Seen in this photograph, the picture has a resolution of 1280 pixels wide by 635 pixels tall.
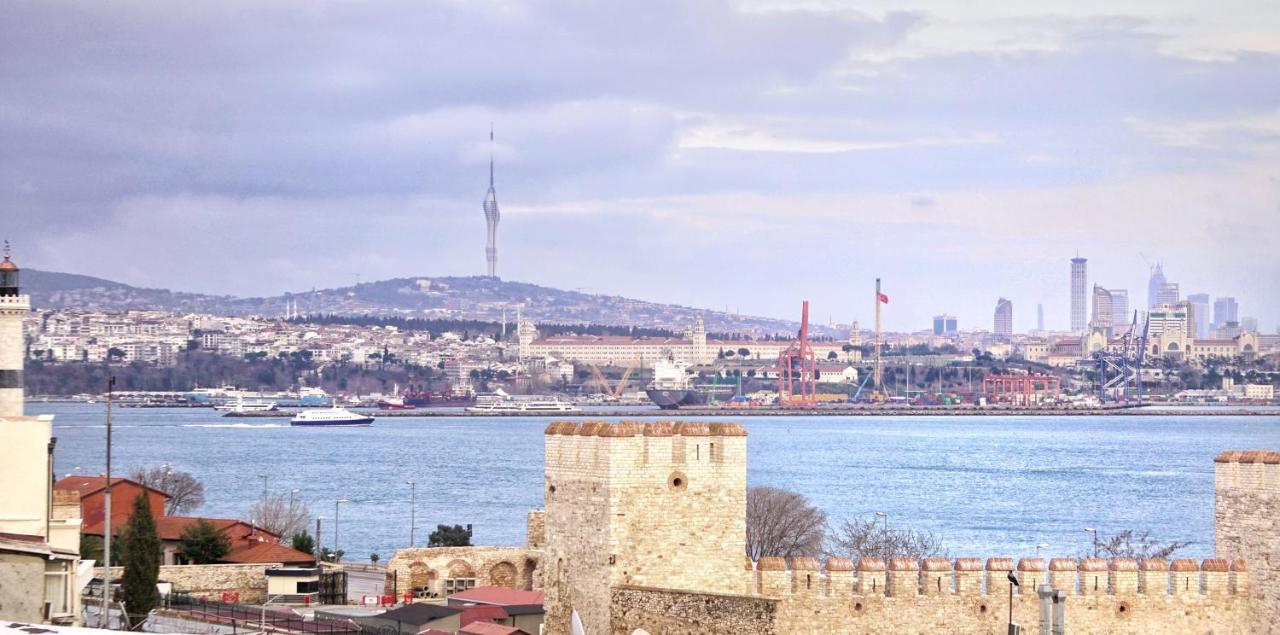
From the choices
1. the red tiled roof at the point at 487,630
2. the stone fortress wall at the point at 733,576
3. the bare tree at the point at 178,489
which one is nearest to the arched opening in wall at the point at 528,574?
the red tiled roof at the point at 487,630

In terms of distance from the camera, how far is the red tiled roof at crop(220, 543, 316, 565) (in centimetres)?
2417

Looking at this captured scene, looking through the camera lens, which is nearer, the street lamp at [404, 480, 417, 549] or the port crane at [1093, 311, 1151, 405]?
the street lamp at [404, 480, 417, 549]

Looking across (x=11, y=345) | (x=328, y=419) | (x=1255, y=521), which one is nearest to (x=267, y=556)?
(x=11, y=345)

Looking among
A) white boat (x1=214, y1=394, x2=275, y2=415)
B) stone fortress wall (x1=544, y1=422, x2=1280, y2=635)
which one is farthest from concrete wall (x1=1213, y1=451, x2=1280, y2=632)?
white boat (x1=214, y1=394, x2=275, y2=415)

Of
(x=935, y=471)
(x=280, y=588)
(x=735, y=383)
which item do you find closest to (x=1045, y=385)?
(x=735, y=383)

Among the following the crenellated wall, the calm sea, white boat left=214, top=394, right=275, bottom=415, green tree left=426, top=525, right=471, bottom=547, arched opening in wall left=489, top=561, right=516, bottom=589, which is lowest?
the calm sea

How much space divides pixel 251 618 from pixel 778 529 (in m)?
15.3

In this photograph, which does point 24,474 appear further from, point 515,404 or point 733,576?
point 515,404

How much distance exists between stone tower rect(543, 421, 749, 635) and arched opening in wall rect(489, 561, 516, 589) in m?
8.61

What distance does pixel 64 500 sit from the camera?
14922 mm

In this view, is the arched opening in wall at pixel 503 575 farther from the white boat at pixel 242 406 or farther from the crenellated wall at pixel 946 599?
the white boat at pixel 242 406

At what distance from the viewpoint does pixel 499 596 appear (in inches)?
736

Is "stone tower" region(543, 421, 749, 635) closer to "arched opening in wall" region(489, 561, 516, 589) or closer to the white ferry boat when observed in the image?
"arched opening in wall" region(489, 561, 516, 589)

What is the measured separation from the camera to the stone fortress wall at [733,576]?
11648 mm
